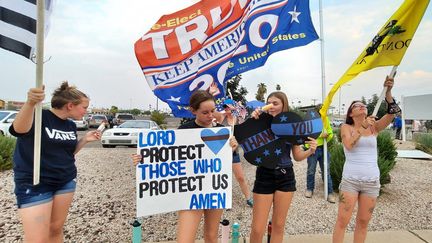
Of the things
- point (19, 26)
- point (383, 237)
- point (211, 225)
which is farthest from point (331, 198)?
point (19, 26)

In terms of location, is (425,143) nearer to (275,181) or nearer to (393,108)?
(393,108)

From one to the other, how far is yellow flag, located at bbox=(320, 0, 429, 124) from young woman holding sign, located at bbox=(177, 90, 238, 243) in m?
2.19

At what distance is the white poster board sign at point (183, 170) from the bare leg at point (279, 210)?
0.51 meters

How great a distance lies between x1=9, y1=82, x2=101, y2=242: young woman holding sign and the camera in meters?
2.43

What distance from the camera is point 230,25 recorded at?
5320 millimetres

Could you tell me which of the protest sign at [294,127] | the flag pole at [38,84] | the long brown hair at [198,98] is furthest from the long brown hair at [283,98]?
the flag pole at [38,84]

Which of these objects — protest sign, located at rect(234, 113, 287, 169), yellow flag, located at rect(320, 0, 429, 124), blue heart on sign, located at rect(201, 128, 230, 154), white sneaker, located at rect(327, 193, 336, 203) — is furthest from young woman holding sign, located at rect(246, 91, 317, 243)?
white sneaker, located at rect(327, 193, 336, 203)

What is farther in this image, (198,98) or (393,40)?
(393,40)

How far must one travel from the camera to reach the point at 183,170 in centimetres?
296

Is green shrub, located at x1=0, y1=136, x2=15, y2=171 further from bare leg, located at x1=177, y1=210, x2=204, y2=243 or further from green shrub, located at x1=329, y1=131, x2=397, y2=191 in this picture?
green shrub, located at x1=329, y1=131, x2=397, y2=191

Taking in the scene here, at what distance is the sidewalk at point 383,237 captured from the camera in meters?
4.12

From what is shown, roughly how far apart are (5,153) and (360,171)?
779 cm

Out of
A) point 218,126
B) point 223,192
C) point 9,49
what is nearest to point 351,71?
point 218,126

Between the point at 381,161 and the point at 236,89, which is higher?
the point at 236,89
